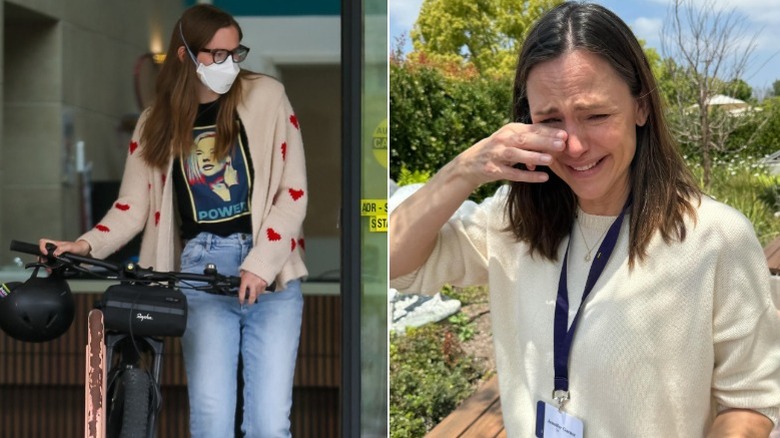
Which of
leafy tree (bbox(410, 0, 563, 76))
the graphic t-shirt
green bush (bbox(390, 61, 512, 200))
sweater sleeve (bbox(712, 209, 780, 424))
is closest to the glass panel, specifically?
the graphic t-shirt

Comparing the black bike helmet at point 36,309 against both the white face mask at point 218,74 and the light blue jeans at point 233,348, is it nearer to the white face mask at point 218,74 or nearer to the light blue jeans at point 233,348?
the light blue jeans at point 233,348

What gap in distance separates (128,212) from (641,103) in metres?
2.46

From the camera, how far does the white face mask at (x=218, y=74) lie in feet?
11.9

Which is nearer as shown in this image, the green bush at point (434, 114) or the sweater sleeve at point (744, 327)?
the sweater sleeve at point (744, 327)

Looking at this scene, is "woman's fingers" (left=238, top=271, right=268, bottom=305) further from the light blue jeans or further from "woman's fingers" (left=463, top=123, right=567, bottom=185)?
"woman's fingers" (left=463, top=123, right=567, bottom=185)

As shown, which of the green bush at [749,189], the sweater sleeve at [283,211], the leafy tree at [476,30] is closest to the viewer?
the sweater sleeve at [283,211]

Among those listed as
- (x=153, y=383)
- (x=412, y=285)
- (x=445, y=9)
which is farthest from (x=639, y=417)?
(x=445, y=9)

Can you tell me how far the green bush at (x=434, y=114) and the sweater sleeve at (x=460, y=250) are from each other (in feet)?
16.8

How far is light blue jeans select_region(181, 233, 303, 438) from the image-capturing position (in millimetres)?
3607

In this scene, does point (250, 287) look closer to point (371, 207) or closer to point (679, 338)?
point (371, 207)

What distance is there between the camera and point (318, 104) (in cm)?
509

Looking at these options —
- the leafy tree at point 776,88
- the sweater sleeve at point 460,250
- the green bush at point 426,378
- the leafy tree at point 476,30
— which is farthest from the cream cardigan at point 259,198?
the leafy tree at point 776,88

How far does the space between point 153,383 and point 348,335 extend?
693mm

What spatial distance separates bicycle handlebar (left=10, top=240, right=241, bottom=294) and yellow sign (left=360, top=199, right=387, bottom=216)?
1.87 feet
